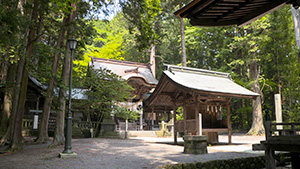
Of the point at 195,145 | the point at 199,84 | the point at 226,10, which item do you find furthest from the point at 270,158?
the point at 199,84

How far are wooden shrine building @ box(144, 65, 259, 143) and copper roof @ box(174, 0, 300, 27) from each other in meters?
6.77

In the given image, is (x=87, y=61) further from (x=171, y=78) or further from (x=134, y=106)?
(x=171, y=78)

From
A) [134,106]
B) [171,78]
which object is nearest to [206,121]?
[171,78]

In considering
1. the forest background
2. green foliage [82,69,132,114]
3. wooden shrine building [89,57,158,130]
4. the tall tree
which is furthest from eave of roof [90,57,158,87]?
the tall tree

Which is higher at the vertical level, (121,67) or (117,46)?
(117,46)

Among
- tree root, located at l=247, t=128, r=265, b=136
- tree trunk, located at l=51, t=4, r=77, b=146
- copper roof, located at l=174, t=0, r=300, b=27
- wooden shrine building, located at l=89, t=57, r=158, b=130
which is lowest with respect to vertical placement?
tree root, located at l=247, t=128, r=265, b=136

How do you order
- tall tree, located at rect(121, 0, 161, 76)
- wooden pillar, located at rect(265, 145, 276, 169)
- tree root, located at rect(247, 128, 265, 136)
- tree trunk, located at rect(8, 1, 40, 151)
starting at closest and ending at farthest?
wooden pillar, located at rect(265, 145, 276, 169) < tree trunk, located at rect(8, 1, 40, 151) < tall tree, located at rect(121, 0, 161, 76) < tree root, located at rect(247, 128, 265, 136)

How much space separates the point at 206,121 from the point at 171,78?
149 inches

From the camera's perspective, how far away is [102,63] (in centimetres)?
2681

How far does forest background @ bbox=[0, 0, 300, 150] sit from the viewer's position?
33.1 feet

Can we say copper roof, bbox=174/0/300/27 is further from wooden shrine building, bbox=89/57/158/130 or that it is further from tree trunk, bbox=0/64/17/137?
wooden shrine building, bbox=89/57/158/130

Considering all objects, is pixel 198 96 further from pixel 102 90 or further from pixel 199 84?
pixel 102 90

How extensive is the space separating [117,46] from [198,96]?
70.3ft

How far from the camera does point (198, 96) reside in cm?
1187
